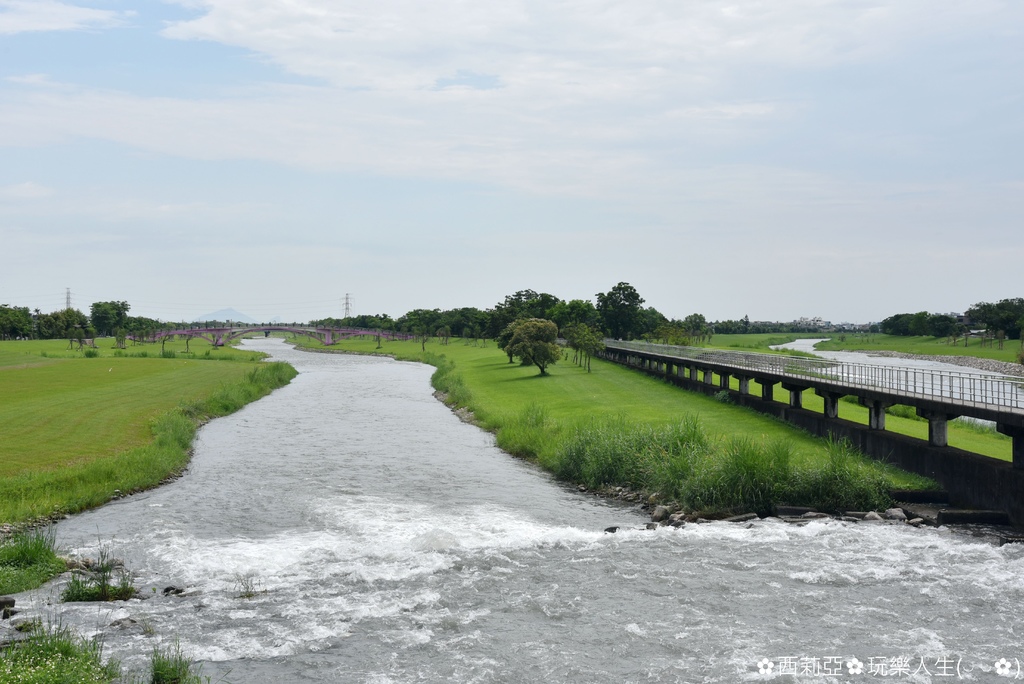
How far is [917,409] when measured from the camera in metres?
32.9

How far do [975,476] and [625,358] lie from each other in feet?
269

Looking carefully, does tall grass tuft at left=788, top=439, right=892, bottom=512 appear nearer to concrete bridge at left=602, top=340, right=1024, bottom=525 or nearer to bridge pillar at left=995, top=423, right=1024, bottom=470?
concrete bridge at left=602, top=340, right=1024, bottom=525

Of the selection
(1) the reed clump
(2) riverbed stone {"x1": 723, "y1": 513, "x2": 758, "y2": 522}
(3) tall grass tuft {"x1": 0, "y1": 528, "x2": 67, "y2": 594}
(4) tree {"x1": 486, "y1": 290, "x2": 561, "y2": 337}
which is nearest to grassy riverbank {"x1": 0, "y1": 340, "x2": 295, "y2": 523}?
(3) tall grass tuft {"x1": 0, "y1": 528, "x2": 67, "y2": 594}

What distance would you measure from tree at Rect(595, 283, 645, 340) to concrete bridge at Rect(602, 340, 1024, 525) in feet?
311

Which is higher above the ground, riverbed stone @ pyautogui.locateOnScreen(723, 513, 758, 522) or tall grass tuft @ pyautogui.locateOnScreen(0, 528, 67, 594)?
tall grass tuft @ pyautogui.locateOnScreen(0, 528, 67, 594)

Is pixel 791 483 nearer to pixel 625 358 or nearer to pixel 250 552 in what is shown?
pixel 250 552

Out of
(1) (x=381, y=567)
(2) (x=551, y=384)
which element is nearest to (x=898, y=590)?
(1) (x=381, y=567)

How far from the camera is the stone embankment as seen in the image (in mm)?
102500

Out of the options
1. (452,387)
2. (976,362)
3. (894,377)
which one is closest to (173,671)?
(894,377)

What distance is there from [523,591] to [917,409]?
69.3 ft

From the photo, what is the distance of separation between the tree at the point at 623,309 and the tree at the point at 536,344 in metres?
65.0

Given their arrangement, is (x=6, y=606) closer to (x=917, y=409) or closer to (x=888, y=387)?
(x=917, y=409)

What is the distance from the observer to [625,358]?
110 meters

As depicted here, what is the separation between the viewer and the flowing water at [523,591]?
15820mm
